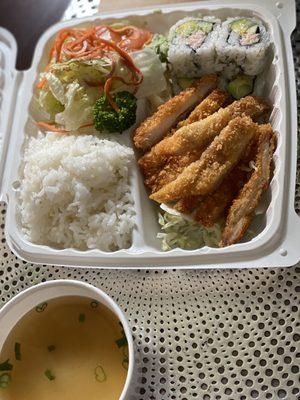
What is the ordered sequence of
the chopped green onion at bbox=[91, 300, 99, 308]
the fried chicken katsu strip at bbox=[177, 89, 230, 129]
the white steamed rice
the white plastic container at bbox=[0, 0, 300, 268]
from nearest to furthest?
the chopped green onion at bbox=[91, 300, 99, 308] < the white plastic container at bbox=[0, 0, 300, 268] < the white steamed rice < the fried chicken katsu strip at bbox=[177, 89, 230, 129]

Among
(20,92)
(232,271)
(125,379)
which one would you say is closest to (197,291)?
(232,271)

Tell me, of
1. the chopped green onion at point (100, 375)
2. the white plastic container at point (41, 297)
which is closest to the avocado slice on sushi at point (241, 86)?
the white plastic container at point (41, 297)

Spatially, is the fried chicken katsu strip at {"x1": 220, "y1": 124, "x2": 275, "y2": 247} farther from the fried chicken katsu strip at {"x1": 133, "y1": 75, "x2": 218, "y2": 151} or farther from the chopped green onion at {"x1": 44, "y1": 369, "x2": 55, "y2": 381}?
the chopped green onion at {"x1": 44, "y1": 369, "x2": 55, "y2": 381}

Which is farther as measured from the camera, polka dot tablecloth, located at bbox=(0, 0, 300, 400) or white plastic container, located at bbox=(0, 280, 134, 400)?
polka dot tablecloth, located at bbox=(0, 0, 300, 400)

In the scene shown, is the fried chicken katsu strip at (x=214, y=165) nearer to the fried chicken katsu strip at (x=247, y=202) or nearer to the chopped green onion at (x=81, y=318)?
the fried chicken katsu strip at (x=247, y=202)

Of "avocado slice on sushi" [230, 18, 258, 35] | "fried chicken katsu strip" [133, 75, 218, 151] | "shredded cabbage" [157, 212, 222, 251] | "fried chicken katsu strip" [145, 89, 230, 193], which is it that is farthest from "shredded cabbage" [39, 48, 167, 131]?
"shredded cabbage" [157, 212, 222, 251]

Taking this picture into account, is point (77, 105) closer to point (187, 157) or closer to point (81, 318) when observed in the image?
point (187, 157)

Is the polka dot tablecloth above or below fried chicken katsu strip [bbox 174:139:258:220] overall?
below
